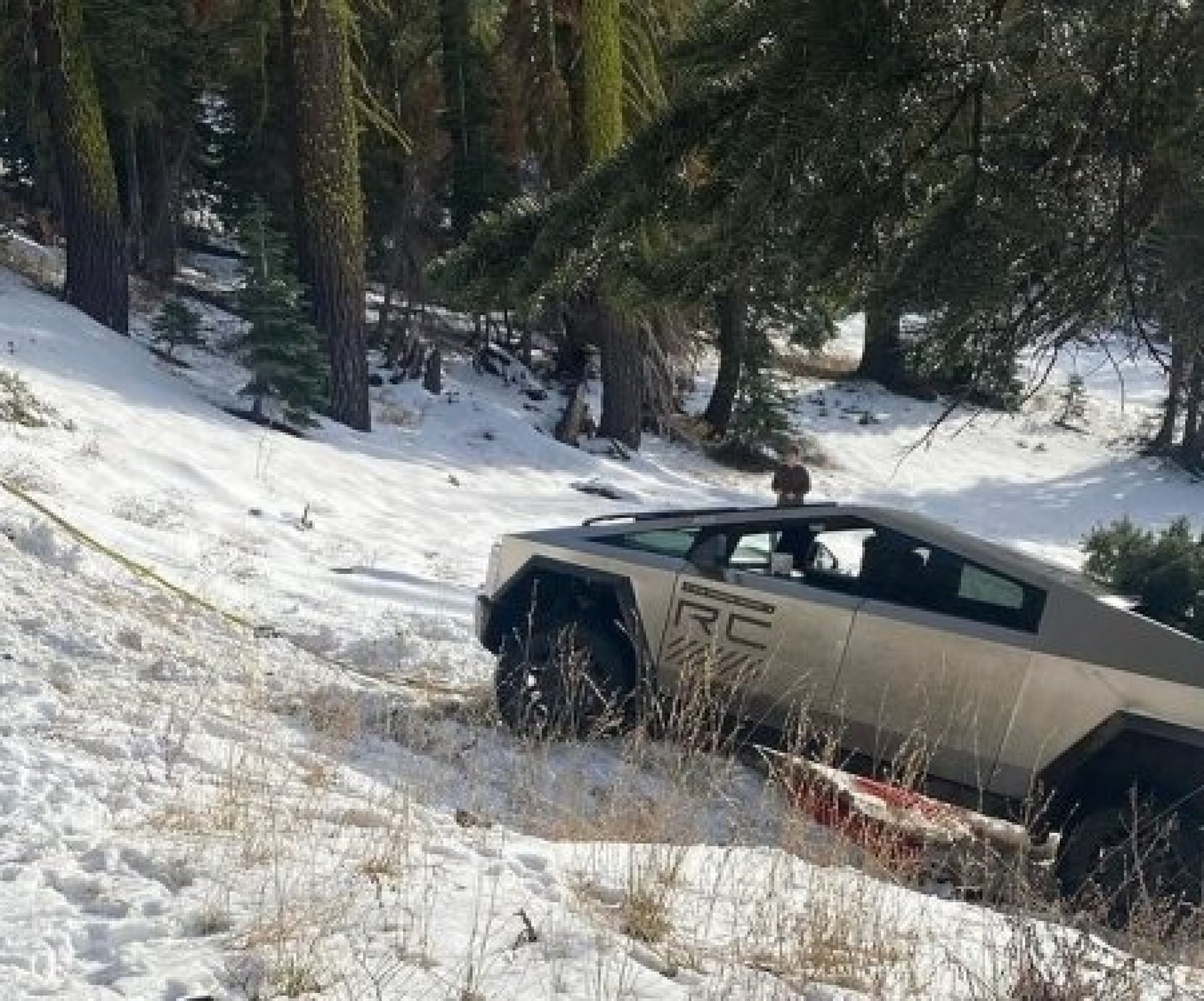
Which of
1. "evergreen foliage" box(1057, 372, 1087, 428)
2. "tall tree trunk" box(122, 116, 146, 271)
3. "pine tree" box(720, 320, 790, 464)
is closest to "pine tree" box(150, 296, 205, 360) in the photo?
"tall tree trunk" box(122, 116, 146, 271)

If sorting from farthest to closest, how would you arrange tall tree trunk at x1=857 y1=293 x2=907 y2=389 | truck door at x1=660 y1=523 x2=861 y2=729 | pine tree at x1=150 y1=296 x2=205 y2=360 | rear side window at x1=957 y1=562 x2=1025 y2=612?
pine tree at x1=150 y1=296 x2=205 y2=360 < truck door at x1=660 y1=523 x2=861 y2=729 < rear side window at x1=957 y1=562 x2=1025 y2=612 < tall tree trunk at x1=857 y1=293 x2=907 y2=389

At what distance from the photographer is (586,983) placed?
3.62 meters

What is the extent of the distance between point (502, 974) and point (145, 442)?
11648mm

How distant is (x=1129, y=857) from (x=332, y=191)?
48.5 feet

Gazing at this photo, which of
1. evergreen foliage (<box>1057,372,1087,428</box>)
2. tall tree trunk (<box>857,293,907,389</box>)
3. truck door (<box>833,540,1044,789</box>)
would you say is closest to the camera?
tall tree trunk (<box>857,293,907,389</box>)

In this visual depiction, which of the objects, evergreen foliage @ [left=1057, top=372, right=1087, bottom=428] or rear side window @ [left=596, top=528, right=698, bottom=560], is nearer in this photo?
rear side window @ [left=596, top=528, right=698, bottom=560]

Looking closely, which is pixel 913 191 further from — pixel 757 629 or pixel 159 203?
pixel 159 203

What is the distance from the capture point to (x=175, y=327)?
18953mm

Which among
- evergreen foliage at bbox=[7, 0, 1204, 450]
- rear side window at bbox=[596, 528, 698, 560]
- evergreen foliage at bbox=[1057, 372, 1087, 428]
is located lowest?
rear side window at bbox=[596, 528, 698, 560]

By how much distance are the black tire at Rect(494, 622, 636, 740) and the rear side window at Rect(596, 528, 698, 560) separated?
1.51 ft

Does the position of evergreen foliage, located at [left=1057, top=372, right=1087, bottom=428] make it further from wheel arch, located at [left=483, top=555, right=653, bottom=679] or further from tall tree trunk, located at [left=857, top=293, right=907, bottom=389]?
tall tree trunk, located at [left=857, top=293, right=907, bottom=389]

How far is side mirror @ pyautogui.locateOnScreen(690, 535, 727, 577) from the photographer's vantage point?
7.51 metres

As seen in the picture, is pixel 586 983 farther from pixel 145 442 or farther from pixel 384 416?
pixel 384 416

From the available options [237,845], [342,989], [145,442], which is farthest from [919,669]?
[145,442]
